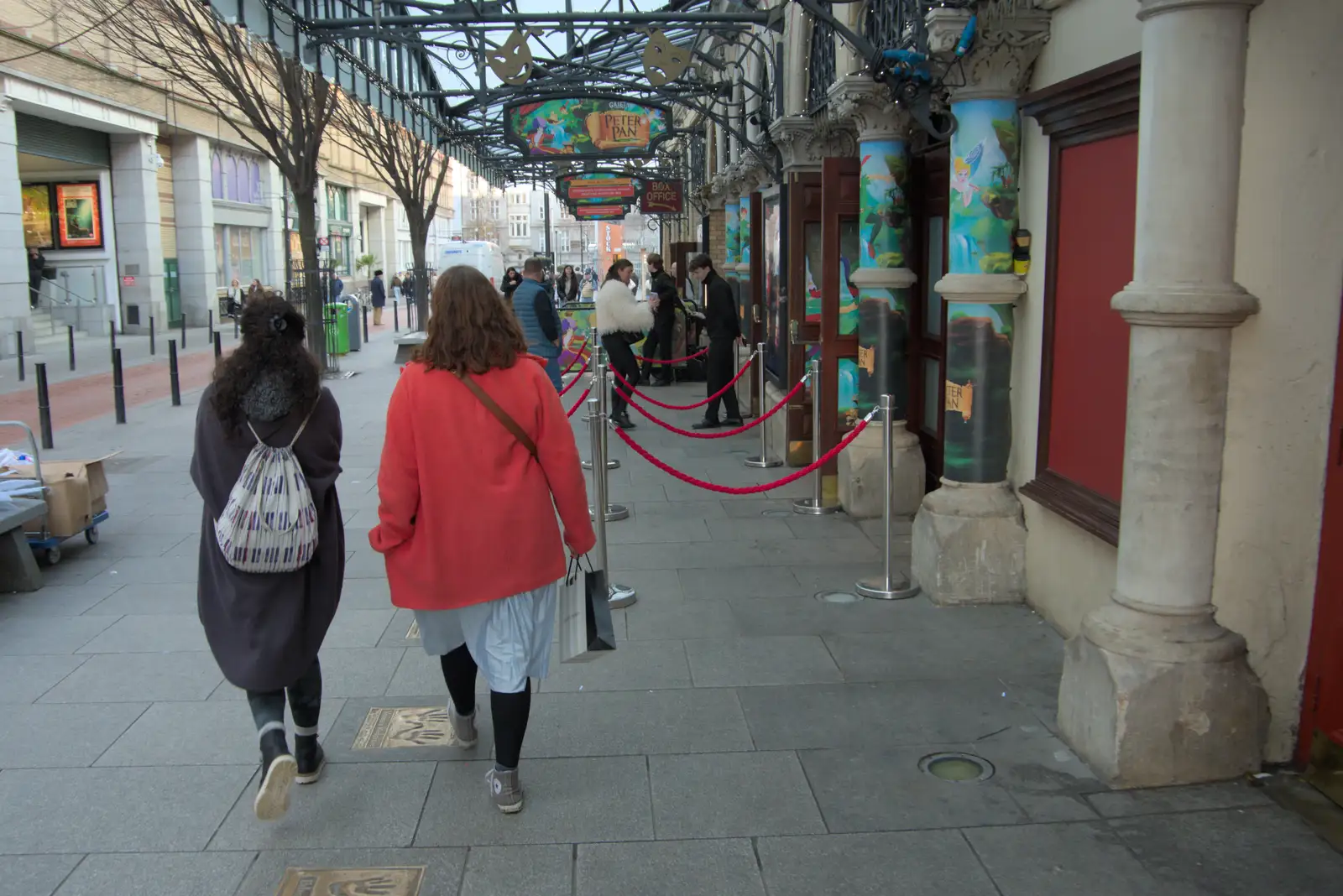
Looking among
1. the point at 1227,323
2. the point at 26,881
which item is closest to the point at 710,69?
the point at 1227,323

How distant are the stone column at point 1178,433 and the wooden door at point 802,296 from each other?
575 centimetres

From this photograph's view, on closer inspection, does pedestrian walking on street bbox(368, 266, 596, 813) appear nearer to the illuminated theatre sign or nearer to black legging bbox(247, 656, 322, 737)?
black legging bbox(247, 656, 322, 737)

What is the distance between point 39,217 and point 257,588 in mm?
34421

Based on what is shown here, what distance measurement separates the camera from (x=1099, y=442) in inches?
205

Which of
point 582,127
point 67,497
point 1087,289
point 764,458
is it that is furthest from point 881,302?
point 582,127

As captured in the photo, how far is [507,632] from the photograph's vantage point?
3.87 m

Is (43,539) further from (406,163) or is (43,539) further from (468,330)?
(406,163)

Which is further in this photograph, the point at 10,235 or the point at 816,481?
the point at 10,235

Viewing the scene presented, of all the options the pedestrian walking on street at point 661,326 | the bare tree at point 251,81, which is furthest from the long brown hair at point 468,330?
the pedestrian walking on street at point 661,326

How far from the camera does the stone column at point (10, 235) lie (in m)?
23.9

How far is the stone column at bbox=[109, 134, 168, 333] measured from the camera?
107 feet

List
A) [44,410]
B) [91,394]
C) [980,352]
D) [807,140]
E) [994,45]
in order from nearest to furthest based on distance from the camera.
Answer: [994,45], [980,352], [807,140], [44,410], [91,394]

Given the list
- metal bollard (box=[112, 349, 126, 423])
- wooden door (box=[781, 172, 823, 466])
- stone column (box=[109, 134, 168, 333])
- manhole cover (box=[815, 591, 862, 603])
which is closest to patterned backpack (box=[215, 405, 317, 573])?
Answer: manhole cover (box=[815, 591, 862, 603])

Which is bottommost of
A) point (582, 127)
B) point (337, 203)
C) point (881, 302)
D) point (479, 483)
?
point (479, 483)
